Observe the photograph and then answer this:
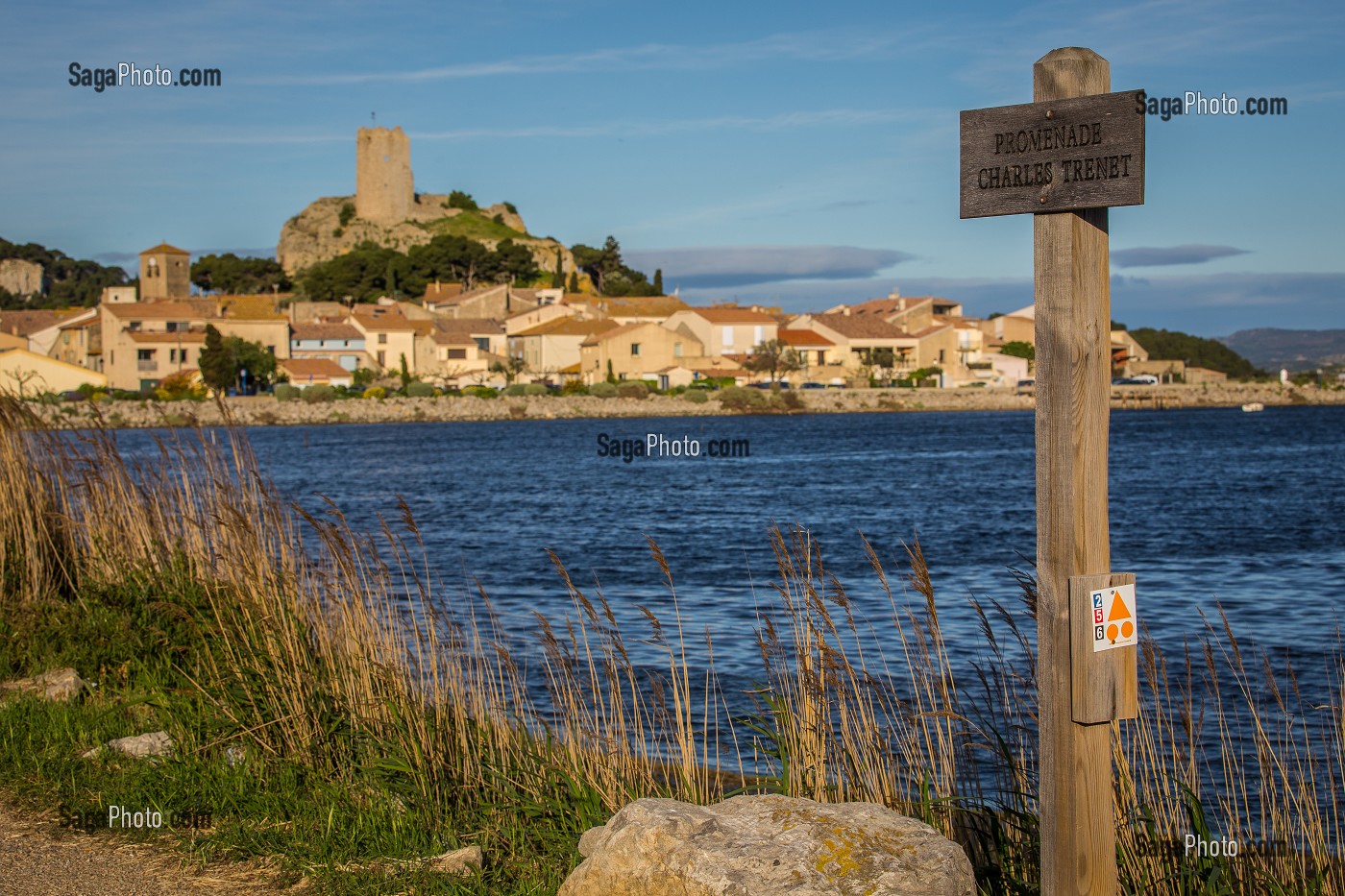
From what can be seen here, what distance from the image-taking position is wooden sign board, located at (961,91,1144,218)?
3.09 meters

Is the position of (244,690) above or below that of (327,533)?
below

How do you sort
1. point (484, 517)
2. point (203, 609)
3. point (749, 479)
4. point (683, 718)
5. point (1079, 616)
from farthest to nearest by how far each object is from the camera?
1. point (749, 479)
2. point (484, 517)
3. point (203, 609)
4. point (683, 718)
5. point (1079, 616)

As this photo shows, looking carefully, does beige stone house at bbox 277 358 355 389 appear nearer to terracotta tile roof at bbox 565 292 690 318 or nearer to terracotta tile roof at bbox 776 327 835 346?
terracotta tile roof at bbox 565 292 690 318

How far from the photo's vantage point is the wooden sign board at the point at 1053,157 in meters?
3.09

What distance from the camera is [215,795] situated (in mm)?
5039

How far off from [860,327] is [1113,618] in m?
94.0

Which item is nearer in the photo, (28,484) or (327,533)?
(327,533)

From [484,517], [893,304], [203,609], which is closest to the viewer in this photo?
[203,609]

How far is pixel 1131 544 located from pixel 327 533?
1897 centimetres

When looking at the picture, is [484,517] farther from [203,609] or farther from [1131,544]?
[203,609]

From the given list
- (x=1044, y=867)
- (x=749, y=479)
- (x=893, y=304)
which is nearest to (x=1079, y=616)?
(x=1044, y=867)

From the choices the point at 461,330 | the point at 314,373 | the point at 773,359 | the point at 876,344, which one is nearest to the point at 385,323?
the point at 461,330

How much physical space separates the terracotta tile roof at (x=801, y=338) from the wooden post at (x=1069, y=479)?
8724 centimetres

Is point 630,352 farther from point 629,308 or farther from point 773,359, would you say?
point 629,308
